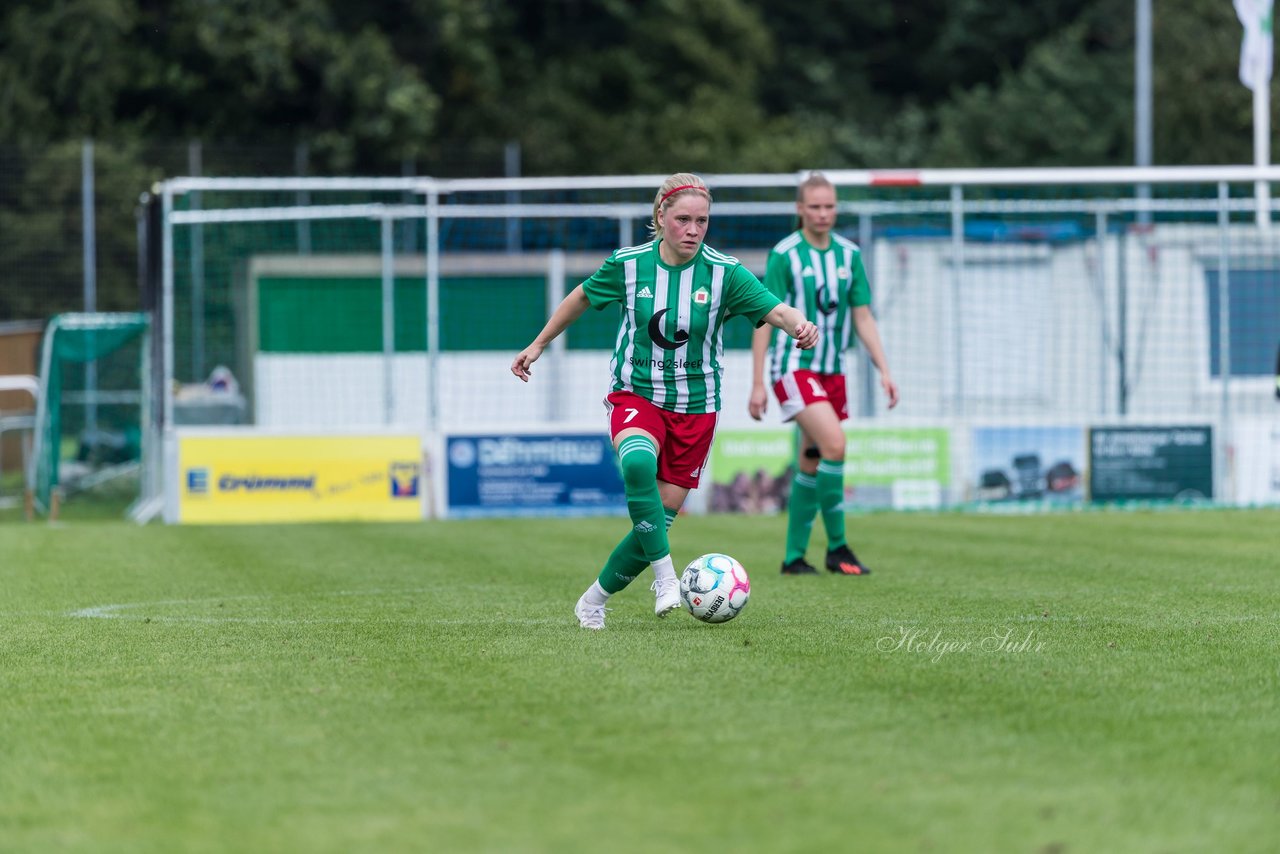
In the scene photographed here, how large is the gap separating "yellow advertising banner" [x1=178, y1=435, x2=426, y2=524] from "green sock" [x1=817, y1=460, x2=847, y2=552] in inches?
283

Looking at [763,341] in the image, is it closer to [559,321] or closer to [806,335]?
[559,321]

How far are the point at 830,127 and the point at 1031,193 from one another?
40.4 ft

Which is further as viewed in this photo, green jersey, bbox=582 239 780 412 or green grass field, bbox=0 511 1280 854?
green jersey, bbox=582 239 780 412

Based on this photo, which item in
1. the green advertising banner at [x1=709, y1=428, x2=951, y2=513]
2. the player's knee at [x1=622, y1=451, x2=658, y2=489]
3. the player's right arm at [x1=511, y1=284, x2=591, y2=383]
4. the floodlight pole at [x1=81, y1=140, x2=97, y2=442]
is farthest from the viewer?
the floodlight pole at [x1=81, y1=140, x2=97, y2=442]

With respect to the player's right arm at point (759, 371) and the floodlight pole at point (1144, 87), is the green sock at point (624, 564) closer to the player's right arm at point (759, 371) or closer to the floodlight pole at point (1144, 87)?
the player's right arm at point (759, 371)

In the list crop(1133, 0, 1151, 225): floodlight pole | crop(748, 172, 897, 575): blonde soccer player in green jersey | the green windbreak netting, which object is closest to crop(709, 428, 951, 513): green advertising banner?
the green windbreak netting

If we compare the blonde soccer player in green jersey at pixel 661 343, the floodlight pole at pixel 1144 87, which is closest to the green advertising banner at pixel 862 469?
the floodlight pole at pixel 1144 87

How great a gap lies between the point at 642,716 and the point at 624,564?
7.30 ft

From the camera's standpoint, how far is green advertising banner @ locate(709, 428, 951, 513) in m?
18.0

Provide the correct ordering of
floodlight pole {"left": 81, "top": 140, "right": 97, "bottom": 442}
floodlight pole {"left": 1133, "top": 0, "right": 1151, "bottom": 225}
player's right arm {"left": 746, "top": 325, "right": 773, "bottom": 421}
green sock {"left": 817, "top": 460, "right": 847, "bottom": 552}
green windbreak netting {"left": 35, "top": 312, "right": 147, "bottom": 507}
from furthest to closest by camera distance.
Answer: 1. floodlight pole {"left": 81, "top": 140, "right": 97, "bottom": 442}
2. floodlight pole {"left": 1133, "top": 0, "right": 1151, "bottom": 225}
3. green windbreak netting {"left": 35, "top": 312, "right": 147, "bottom": 507}
4. green sock {"left": 817, "top": 460, "right": 847, "bottom": 552}
5. player's right arm {"left": 746, "top": 325, "right": 773, "bottom": 421}

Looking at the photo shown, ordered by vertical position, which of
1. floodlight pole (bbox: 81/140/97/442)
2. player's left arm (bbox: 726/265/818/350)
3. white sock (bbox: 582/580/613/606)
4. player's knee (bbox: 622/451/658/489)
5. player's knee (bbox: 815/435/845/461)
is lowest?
white sock (bbox: 582/580/613/606)

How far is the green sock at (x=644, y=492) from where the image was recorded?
770 cm

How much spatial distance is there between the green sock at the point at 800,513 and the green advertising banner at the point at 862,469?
6882mm

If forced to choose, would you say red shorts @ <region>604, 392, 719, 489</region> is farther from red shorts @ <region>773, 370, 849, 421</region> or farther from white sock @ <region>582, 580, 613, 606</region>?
red shorts @ <region>773, 370, 849, 421</region>
